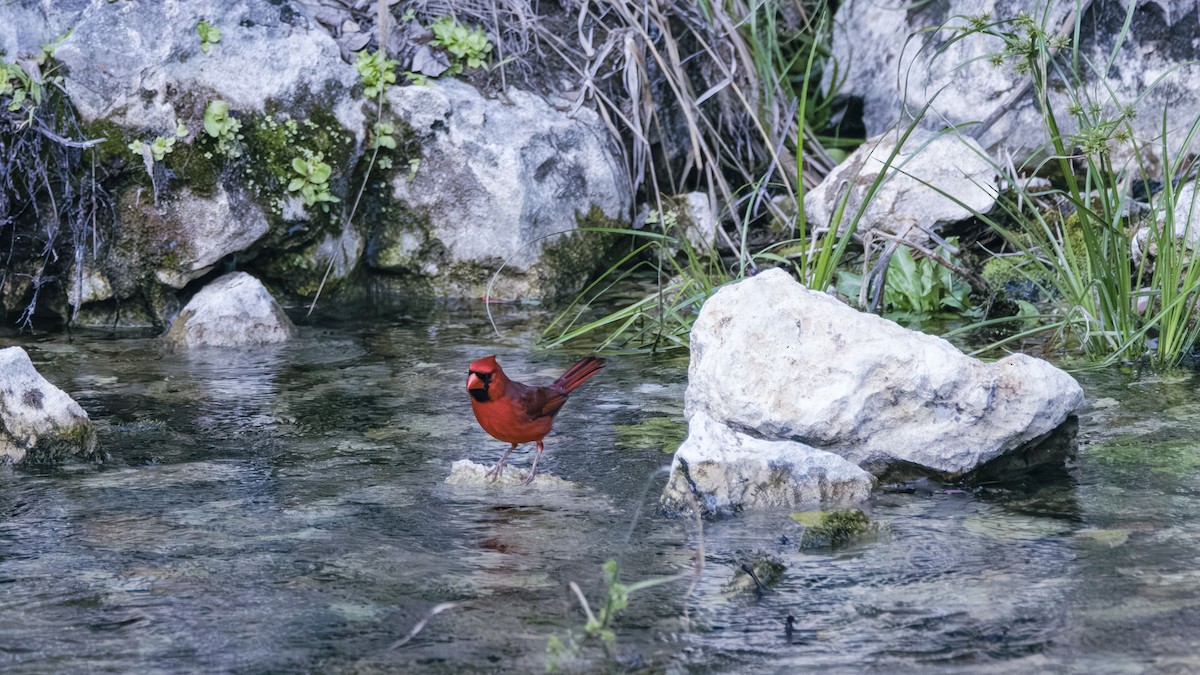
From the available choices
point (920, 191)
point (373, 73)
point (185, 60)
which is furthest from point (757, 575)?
point (185, 60)

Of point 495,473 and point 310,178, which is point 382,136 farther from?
point 495,473

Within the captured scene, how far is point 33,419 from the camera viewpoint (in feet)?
13.0


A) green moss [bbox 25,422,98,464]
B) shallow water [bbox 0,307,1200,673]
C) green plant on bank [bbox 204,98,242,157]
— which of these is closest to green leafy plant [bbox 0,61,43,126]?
green plant on bank [bbox 204,98,242,157]

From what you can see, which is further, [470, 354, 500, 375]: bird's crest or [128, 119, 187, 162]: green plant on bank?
[128, 119, 187, 162]: green plant on bank

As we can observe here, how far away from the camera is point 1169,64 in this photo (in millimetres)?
7223

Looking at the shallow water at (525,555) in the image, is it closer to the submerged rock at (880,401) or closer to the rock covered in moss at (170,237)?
the submerged rock at (880,401)

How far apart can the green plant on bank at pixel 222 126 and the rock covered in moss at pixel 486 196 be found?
876mm

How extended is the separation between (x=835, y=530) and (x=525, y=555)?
0.79 meters

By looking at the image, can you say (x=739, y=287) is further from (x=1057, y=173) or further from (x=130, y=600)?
(x=1057, y=173)

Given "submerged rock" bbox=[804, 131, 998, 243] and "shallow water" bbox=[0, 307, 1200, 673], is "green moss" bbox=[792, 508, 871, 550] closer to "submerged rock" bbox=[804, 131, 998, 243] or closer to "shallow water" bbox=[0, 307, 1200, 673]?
"shallow water" bbox=[0, 307, 1200, 673]

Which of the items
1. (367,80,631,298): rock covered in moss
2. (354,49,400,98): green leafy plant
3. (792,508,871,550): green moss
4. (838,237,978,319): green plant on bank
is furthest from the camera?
(367,80,631,298): rock covered in moss

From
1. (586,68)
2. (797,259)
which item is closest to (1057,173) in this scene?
(797,259)

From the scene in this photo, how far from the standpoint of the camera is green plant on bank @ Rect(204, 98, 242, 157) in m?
6.36

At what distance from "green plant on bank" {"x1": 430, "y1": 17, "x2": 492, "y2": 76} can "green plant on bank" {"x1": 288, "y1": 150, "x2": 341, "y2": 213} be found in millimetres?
1018
